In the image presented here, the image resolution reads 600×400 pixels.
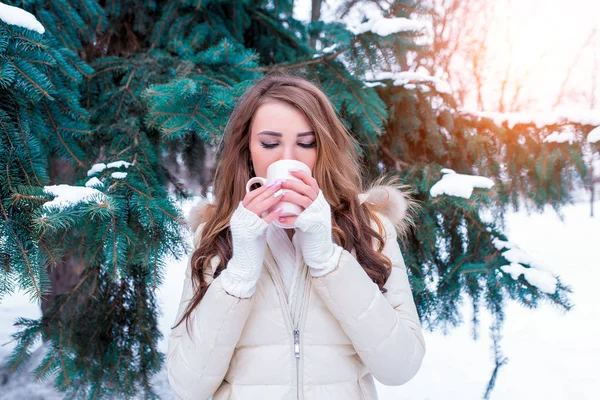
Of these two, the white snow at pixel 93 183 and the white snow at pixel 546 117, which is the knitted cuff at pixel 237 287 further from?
the white snow at pixel 546 117

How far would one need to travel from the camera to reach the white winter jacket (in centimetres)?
105

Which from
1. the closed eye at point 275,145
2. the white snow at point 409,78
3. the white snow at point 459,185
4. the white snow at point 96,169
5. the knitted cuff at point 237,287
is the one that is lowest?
the knitted cuff at point 237,287

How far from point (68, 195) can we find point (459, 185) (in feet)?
4.55

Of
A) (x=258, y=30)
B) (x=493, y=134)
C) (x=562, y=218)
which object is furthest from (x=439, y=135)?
(x=258, y=30)

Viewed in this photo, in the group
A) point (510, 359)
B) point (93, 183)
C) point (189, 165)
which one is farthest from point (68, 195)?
point (510, 359)

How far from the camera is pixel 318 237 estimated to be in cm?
101

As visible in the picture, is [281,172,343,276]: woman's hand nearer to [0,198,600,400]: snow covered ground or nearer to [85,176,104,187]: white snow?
[85,176,104,187]: white snow

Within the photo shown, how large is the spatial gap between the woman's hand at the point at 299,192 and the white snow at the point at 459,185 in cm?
83

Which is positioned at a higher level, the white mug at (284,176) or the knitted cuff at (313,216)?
the white mug at (284,176)

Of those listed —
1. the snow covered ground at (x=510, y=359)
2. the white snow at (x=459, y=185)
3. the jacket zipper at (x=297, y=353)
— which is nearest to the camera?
the jacket zipper at (x=297, y=353)

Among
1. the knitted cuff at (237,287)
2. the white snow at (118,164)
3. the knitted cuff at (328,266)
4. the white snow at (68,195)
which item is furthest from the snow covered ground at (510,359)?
the knitted cuff at (328,266)

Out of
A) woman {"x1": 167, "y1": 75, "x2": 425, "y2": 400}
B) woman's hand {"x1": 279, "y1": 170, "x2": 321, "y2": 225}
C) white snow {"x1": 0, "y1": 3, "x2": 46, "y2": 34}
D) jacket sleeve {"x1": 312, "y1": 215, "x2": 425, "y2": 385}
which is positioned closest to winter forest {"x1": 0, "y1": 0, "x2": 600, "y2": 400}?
white snow {"x1": 0, "y1": 3, "x2": 46, "y2": 34}

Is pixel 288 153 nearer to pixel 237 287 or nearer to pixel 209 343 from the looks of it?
pixel 237 287

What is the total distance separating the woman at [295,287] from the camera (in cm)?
104
